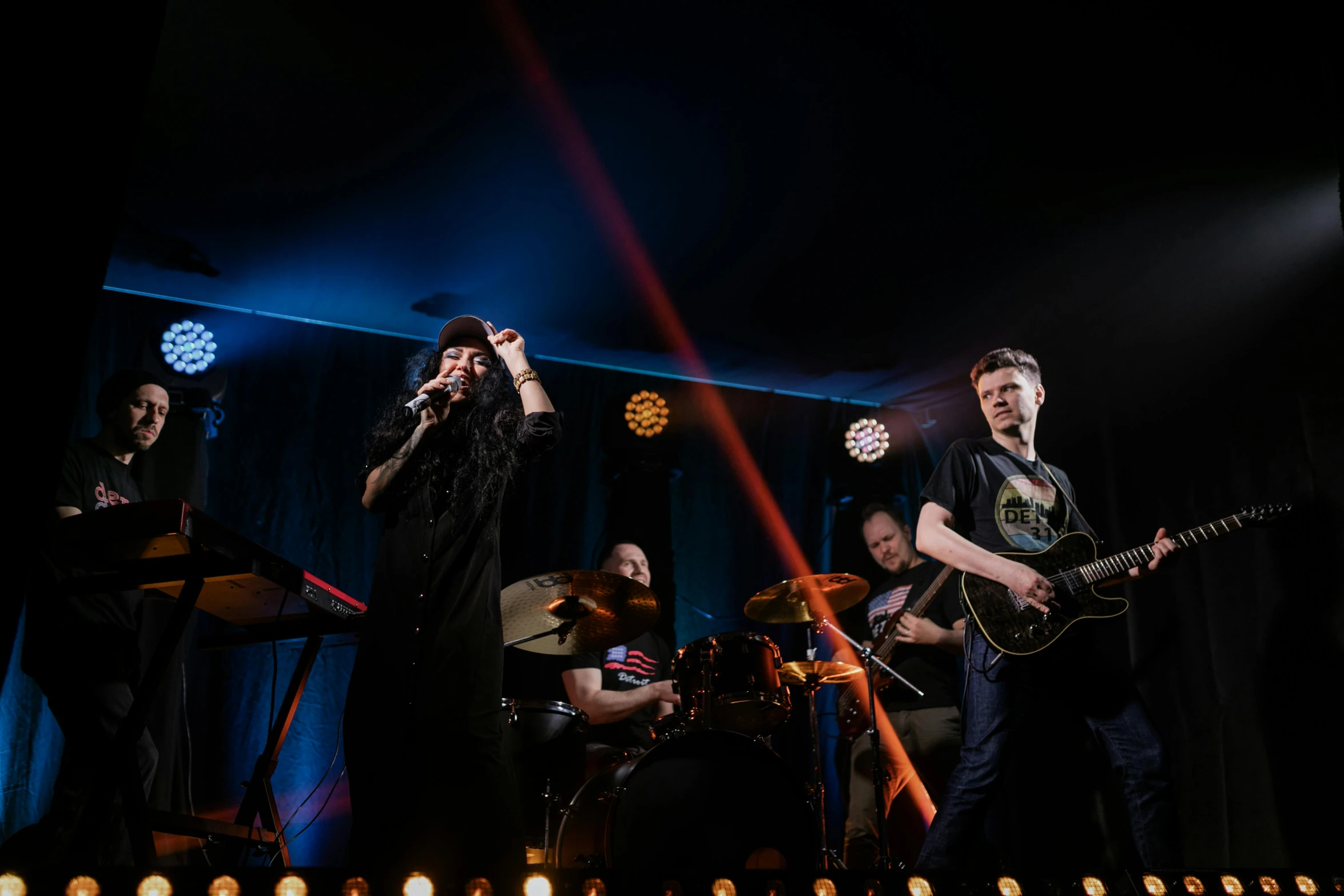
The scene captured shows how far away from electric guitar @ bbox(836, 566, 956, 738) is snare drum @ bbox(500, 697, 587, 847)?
1759 mm

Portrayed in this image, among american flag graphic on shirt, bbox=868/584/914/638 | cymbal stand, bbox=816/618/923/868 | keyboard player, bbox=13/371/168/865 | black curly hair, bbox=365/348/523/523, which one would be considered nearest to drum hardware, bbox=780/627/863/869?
cymbal stand, bbox=816/618/923/868

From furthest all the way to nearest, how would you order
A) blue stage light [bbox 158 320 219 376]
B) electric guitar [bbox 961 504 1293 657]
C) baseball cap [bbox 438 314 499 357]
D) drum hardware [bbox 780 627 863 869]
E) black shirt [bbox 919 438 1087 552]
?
blue stage light [bbox 158 320 219 376] < drum hardware [bbox 780 627 863 869] < black shirt [bbox 919 438 1087 552] < electric guitar [bbox 961 504 1293 657] < baseball cap [bbox 438 314 499 357]

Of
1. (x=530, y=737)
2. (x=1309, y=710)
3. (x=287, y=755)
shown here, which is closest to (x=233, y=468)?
(x=287, y=755)

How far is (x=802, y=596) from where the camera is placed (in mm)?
4879

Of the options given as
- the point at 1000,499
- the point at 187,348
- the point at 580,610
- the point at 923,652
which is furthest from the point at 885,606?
the point at 187,348

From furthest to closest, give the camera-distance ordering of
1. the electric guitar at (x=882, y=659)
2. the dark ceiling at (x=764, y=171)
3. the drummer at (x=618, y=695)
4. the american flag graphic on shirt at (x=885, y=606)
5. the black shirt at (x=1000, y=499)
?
the american flag graphic on shirt at (x=885, y=606), the electric guitar at (x=882, y=659), the drummer at (x=618, y=695), the dark ceiling at (x=764, y=171), the black shirt at (x=1000, y=499)

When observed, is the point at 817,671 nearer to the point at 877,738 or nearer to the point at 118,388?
the point at 877,738

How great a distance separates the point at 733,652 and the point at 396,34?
311 cm

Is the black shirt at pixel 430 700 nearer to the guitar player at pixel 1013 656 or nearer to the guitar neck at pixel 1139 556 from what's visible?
the guitar player at pixel 1013 656

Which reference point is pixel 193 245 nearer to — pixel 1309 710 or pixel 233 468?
pixel 233 468

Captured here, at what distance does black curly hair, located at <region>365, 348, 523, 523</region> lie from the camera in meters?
2.38

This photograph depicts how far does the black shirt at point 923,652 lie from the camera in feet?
17.1

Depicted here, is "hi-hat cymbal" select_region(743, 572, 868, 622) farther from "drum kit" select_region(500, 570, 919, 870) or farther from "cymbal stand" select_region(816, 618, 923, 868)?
"cymbal stand" select_region(816, 618, 923, 868)

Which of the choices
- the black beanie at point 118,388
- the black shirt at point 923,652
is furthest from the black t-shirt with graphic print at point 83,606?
the black shirt at point 923,652
